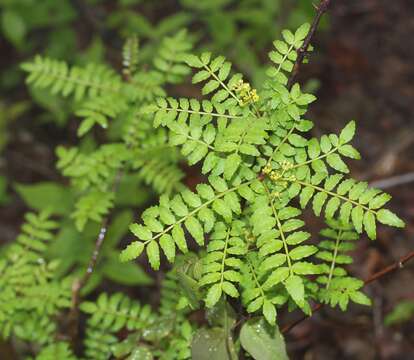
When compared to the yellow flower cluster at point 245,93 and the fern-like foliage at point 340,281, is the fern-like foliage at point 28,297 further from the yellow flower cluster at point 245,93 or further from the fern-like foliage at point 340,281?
the yellow flower cluster at point 245,93

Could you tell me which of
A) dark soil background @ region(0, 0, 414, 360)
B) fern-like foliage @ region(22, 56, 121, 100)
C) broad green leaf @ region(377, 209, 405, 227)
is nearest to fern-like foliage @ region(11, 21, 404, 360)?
broad green leaf @ region(377, 209, 405, 227)

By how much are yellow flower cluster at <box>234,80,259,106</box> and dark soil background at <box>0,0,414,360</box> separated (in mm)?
1711

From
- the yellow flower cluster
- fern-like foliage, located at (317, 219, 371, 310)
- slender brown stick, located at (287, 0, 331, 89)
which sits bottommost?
fern-like foliage, located at (317, 219, 371, 310)

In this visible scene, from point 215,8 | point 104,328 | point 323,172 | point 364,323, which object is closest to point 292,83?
point 323,172

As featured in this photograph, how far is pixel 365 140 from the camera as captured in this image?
5062 mm

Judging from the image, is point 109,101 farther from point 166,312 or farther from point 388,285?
point 388,285

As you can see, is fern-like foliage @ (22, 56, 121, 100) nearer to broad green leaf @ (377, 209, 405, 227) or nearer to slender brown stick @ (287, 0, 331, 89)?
slender brown stick @ (287, 0, 331, 89)

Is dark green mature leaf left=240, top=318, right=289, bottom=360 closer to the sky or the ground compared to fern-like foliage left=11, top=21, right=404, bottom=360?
closer to the ground

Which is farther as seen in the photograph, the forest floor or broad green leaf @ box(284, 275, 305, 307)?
the forest floor

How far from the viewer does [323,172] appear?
2.03m

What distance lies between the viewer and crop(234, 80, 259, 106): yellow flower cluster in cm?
205

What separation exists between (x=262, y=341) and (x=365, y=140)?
3237 mm

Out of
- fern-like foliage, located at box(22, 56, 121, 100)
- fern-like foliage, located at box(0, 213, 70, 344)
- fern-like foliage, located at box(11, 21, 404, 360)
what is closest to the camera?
fern-like foliage, located at box(11, 21, 404, 360)

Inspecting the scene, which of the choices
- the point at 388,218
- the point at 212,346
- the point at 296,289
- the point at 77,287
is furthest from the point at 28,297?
the point at 388,218
